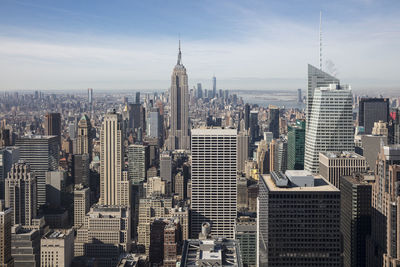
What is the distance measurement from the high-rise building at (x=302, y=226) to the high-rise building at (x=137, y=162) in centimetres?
1796

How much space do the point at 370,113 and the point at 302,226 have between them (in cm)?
1697

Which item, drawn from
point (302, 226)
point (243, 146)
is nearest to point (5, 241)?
point (302, 226)

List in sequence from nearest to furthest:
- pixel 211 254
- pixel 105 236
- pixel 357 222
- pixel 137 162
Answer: pixel 211 254
pixel 357 222
pixel 105 236
pixel 137 162

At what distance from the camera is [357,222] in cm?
1373

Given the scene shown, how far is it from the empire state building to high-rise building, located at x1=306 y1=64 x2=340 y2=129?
53.2 ft

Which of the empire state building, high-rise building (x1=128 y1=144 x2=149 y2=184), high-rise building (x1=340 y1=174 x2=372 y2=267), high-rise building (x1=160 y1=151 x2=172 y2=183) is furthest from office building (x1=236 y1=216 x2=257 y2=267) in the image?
the empire state building

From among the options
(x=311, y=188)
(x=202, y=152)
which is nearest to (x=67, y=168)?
(x=202, y=152)

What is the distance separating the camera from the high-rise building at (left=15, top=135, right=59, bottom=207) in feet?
81.7

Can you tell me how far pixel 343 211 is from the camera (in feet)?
47.6

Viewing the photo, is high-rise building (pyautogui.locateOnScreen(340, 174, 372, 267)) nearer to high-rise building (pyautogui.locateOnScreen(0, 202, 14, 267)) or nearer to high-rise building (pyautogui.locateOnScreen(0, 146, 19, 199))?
high-rise building (pyautogui.locateOnScreen(0, 202, 14, 267))

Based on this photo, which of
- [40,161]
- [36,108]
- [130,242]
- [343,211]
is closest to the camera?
[343,211]

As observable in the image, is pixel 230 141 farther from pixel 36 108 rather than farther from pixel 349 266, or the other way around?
pixel 349 266

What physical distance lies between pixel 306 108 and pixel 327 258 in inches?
483

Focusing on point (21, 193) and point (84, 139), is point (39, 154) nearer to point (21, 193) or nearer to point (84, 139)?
point (84, 139)
